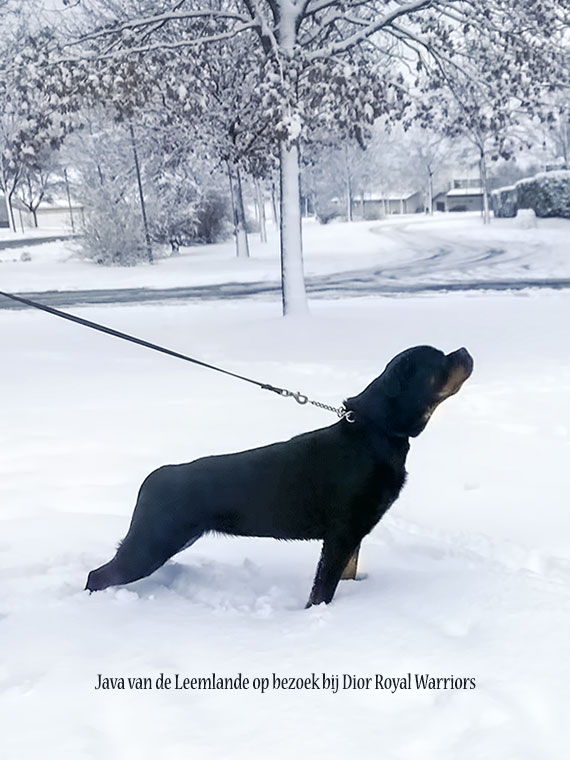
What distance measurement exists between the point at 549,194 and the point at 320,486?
25.9 meters

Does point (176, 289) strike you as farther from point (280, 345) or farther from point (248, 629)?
point (248, 629)

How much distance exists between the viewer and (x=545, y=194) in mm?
25672

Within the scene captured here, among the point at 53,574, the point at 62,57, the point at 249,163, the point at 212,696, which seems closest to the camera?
the point at 212,696

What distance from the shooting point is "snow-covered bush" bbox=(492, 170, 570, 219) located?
983 inches

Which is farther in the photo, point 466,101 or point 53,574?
point 466,101

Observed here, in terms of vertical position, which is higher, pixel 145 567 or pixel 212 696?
pixel 145 567

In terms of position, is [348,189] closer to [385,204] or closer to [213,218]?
[385,204]

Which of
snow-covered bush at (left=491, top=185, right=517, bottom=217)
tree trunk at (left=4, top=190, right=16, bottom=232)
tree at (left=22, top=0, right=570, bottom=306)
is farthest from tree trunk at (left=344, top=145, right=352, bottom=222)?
tree at (left=22, top=0, right=570, bottom=306)

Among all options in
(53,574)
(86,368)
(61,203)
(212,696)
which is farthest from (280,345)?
(61,203)

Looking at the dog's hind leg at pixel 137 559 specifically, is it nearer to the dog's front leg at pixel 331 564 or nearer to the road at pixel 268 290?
the dog's front leg at pixel 331 564

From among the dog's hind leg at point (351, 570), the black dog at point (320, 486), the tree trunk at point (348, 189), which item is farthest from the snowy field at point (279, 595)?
the tree trunk at point (348, 189)

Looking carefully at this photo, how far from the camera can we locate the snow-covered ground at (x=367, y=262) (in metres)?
15.9

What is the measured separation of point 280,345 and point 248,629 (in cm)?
627

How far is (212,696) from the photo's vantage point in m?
1.99
